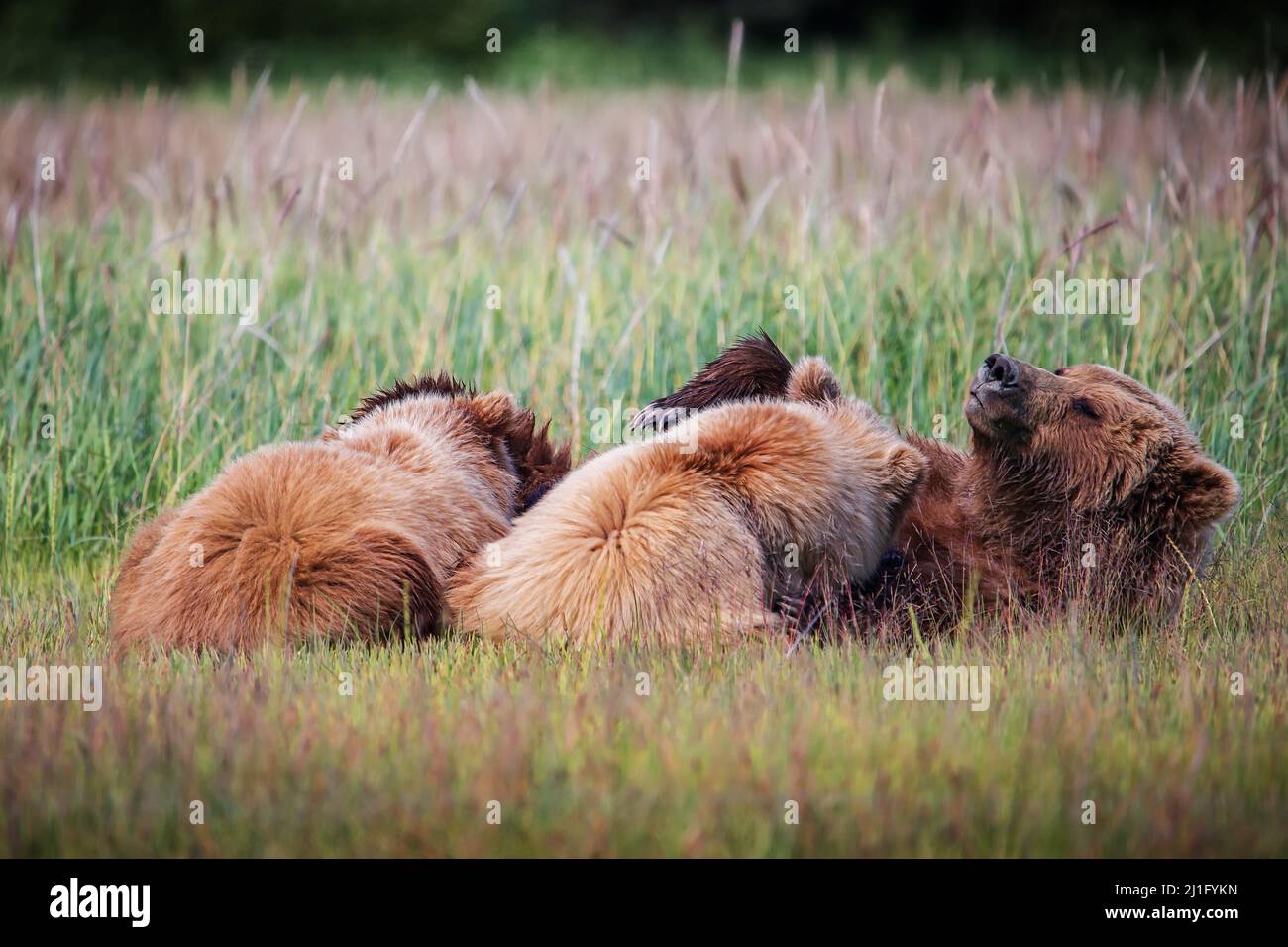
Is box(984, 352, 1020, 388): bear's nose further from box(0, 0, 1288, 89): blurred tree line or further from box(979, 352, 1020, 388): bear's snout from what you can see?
box(0, 0, 1288, 89): blurred tree line

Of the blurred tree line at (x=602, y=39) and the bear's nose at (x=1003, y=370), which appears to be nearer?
the bear's nose at (x=1003, y=370)

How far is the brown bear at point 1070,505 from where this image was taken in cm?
485

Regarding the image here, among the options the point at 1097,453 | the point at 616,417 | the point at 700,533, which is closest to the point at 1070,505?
the point at 1097,453

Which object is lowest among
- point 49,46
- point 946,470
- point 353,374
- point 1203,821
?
point 1203,821

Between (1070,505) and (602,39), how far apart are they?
2702cm

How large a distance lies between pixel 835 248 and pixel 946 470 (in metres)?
2.84

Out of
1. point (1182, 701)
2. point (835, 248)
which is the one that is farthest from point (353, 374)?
point (1182, 701)

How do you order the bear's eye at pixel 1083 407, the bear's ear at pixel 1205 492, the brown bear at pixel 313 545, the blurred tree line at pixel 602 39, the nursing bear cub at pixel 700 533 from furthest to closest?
the blurred tree line at pixel 602 39 < the bear's eye at pixel 1083 407 < the bear's ear at pixel 1205 492 < the brown bear at pixel 313 545 < the nursing bear cub at pixel 700 533

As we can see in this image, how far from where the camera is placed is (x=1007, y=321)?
721 cm

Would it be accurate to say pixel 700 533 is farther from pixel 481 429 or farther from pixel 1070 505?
pixel 1070 505

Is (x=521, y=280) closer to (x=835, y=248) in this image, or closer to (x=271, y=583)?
(x=835, y=248)

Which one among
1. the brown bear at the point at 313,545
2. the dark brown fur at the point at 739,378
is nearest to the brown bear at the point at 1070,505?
the dark brown fur at the point at 739,378

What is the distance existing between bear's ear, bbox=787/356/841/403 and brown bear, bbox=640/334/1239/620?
487mm

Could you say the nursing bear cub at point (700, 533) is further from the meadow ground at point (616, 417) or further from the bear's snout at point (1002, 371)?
the bear's snout at point (1002, 371)
